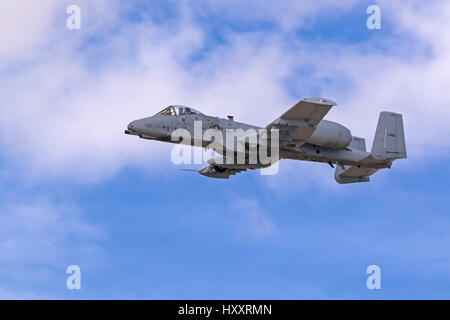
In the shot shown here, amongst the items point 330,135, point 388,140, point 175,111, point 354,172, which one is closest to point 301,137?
point 330,135

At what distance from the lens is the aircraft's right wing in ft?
180

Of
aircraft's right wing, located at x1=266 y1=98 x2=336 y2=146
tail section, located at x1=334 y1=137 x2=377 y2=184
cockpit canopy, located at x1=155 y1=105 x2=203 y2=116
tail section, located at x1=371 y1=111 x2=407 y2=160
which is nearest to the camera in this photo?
aircraft's right wing, located at x1=266 y1=98 x2=336 y2=146

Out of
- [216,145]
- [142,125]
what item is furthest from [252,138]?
[142,125]

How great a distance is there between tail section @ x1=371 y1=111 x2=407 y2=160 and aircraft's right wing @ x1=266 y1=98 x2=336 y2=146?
610 centimetres

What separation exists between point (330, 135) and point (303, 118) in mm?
4604

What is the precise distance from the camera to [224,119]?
61.4 metres

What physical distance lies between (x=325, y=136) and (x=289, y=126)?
4283 millimetres

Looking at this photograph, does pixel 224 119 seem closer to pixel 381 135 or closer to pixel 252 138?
pixel 252 138

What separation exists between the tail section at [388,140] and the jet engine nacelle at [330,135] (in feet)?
7.20

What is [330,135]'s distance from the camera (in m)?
60.8

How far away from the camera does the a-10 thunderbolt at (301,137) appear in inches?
2271

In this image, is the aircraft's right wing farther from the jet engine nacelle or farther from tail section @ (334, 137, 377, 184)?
tail section @ (334, 137, 377, 184)

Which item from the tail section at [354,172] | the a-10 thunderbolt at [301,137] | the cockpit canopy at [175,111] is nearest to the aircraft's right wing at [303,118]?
the a-10 thunderbolt at [301,137]

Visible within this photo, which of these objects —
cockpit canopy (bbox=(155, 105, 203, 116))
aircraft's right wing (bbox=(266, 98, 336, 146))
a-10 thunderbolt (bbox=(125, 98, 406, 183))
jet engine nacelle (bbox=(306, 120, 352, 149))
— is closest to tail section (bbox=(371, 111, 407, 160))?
a-10 thunderbolt (bbox=(125, 98, 406, 183))
